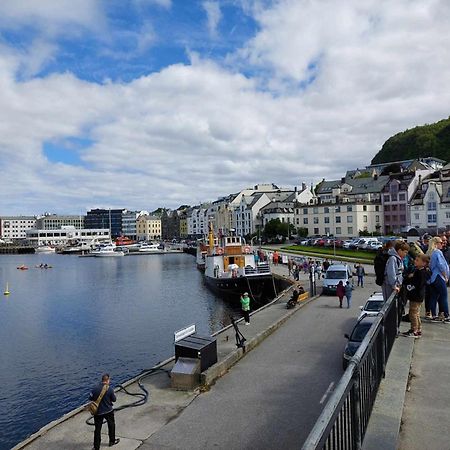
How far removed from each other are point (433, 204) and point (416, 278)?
85.9 metres

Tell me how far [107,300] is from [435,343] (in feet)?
141

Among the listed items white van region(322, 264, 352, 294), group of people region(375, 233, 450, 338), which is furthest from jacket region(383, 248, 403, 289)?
→ white van region(322, 264, 352, 294)

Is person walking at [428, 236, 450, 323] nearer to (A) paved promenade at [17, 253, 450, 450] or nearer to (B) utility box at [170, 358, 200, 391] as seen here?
(A) paved promenade at [17, 253, 450, 450]

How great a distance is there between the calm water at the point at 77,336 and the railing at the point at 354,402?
13118 millimetres

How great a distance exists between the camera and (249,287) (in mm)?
48094

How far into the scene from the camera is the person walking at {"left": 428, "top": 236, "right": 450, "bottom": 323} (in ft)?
40.3

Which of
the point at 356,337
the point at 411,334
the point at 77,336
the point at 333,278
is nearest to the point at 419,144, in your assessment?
the point at 333,278

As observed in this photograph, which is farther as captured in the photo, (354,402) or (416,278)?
(416,278)

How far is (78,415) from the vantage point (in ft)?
41.3

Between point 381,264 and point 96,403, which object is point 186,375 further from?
point 381,264

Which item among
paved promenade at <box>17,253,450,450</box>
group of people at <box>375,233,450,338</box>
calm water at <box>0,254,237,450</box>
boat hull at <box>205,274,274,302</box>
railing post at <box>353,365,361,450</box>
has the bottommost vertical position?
calm water at <box>0,254,237,450</box>

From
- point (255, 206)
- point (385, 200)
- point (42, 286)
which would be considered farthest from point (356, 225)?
point (42, 286)

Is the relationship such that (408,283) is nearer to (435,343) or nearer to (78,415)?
(435,343)

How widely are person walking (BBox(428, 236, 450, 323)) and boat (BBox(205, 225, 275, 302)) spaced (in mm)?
34976
